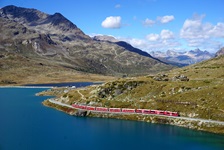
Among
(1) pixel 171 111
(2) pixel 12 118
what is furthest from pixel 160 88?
(2) pixel 12 118

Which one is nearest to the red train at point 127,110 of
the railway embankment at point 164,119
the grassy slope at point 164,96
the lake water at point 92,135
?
the railway embankment at point 164,119

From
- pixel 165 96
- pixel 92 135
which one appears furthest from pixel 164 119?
pixel 92 135

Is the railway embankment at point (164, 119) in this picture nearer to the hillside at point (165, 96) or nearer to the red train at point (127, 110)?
the hillside at point (165, 96)

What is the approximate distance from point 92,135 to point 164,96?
49981mm

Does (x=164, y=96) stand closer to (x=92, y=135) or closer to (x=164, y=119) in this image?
(x=164, y=119)

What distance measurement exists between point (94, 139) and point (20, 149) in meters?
26.3

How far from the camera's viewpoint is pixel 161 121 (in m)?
124

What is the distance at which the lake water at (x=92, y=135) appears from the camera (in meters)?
94.6

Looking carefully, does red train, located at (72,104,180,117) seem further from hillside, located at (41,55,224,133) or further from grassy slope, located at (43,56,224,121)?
grassy slope, located at (43,56,224,121)

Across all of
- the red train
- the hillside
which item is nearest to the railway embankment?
the hillside

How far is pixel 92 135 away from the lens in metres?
109

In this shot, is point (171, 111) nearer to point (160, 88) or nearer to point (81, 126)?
point (160, 88)

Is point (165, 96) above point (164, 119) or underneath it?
above

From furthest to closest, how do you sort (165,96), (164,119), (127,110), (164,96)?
(164,96), (165,96), (127,110), (164,119)
